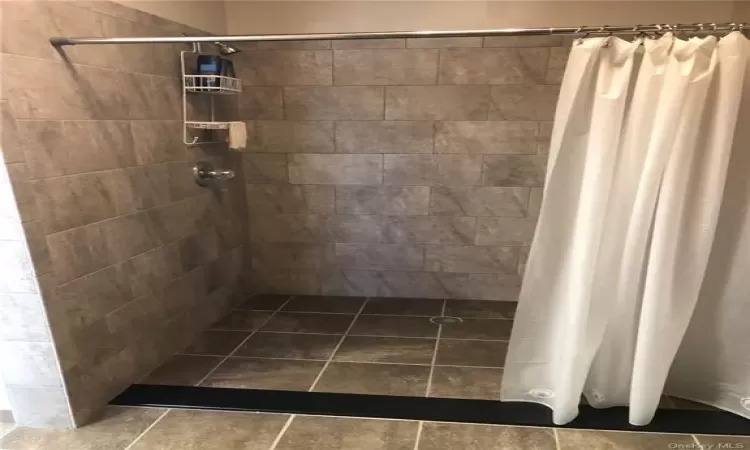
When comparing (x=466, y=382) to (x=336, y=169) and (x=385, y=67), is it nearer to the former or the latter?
(x=336, y=169)

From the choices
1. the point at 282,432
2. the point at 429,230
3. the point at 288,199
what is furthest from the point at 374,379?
the point at 288,199

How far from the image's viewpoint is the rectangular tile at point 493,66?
277 centimetres

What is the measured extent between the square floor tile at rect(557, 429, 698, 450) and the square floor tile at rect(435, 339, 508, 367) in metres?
0.54

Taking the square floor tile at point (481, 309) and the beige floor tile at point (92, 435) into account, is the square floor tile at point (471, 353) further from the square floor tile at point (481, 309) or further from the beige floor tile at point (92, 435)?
the beige floor tile at point (92, 435)

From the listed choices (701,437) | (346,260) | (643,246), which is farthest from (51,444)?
(701,437)

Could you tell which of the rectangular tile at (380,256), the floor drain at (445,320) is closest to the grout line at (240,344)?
the rectangular tile at (380,256)

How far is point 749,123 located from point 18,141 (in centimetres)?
231

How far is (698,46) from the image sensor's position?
1.64m

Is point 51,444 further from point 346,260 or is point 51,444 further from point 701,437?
point 701,437

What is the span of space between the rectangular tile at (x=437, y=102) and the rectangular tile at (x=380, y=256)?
74 centimetres

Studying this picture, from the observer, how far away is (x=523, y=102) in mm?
2820

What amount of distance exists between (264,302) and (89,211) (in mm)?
1365

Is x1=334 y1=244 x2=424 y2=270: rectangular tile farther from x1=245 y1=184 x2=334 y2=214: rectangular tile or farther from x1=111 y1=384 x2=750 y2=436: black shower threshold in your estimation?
x1=111 y1=384 x2=750 y2=436: black shower threshold

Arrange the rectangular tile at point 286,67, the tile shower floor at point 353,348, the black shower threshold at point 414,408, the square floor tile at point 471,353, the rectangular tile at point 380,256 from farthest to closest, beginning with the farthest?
the rectangular tile at point 380,256
the rectangular tile at point 286,67
the square floor tile at point 471,353
the tile shower floor at point 353,348
the black shower threshold at point 414,408
